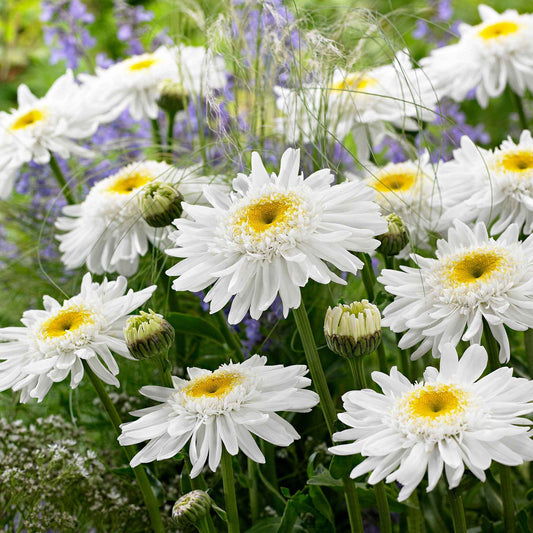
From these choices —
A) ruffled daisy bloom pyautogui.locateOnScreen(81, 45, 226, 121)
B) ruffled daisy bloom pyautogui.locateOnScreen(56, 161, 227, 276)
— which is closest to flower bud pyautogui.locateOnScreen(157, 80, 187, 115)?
ruffled daisy bloom pyautogui.locateOnScreen(81, 45, 226, 121)

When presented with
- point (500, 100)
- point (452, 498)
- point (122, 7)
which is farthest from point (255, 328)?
point (500, 100)

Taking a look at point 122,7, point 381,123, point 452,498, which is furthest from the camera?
point 122,7

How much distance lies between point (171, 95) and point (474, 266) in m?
0.41

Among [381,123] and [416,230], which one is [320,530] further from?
[381,123]

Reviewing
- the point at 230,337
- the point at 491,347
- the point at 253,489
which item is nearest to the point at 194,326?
the point at 230,337

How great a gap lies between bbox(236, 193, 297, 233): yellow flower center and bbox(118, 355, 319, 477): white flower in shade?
9 centimetres

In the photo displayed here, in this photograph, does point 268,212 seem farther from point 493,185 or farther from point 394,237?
point 493,185

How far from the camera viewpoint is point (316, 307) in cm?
70

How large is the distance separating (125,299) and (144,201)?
0.08 meters

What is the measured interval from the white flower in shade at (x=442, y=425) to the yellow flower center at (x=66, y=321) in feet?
0.65

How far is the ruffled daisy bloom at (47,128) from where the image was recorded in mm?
763

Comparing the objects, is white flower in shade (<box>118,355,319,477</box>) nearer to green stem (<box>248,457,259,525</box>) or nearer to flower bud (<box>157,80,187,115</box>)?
green stem (<box>248,457,259,525</box>)

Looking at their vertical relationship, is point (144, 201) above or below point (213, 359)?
above

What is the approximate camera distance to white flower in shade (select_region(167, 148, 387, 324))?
0.45m
